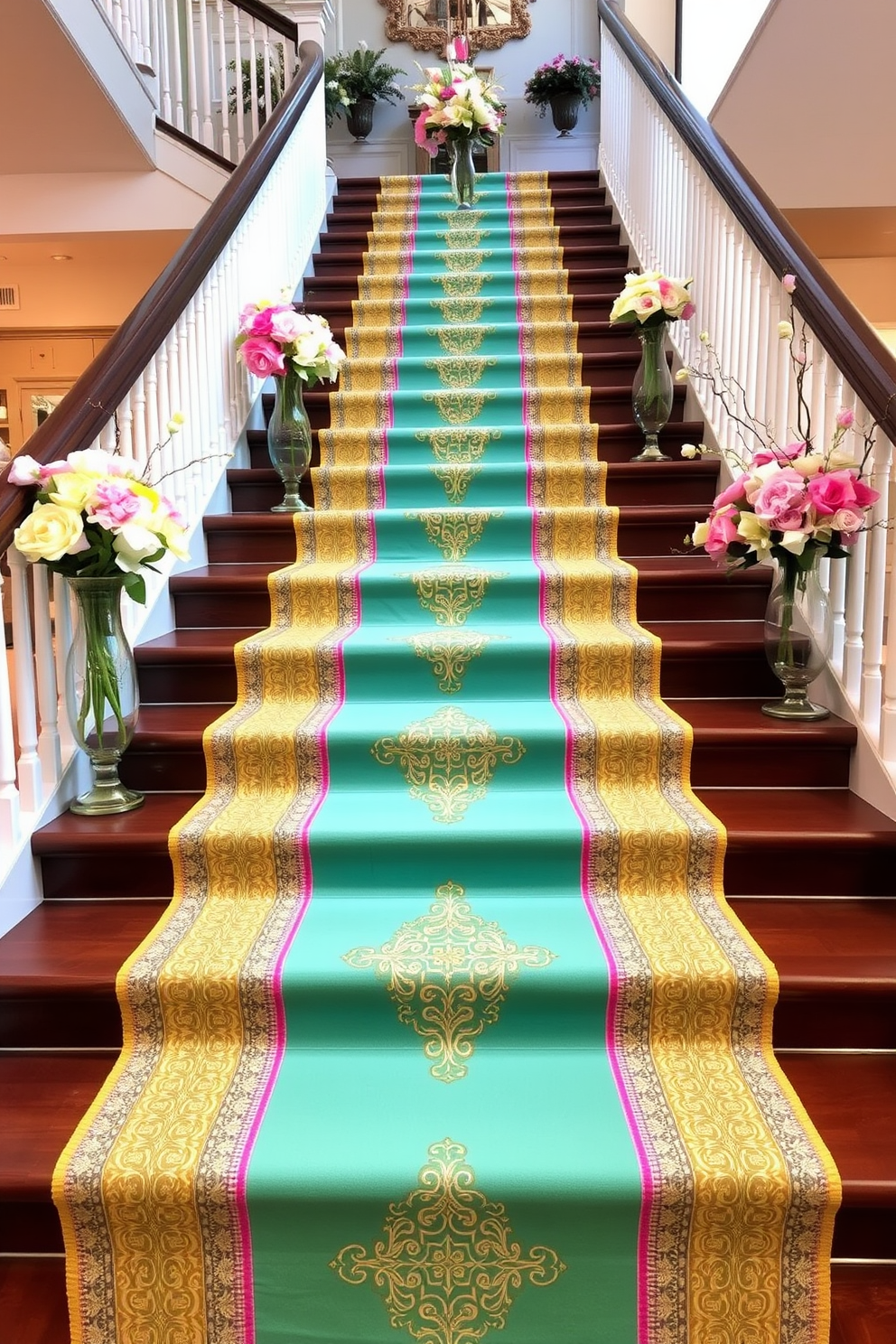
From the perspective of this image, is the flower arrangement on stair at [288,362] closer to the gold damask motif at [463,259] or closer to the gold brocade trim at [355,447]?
the gold brocade trim at [355,447]

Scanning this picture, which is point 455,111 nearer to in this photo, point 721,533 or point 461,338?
point 461,338

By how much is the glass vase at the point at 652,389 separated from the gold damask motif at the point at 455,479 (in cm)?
58

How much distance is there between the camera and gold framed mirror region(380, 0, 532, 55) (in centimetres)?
730

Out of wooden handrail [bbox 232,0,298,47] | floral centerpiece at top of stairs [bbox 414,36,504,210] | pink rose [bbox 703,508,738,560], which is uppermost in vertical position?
wooden handrail [bbox 232,0,298,47]

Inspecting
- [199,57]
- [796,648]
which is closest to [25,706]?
[796,648]

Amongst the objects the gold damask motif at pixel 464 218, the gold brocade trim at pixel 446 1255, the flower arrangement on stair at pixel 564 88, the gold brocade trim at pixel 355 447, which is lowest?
the gold brocade trim at pixel 446 1255

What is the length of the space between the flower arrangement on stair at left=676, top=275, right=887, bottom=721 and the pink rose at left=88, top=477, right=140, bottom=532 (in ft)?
4.15

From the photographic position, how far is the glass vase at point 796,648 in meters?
2.39

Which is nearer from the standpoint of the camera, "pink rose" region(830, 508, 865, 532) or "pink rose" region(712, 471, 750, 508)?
"pink rose" region(830, 508, 865, 532)

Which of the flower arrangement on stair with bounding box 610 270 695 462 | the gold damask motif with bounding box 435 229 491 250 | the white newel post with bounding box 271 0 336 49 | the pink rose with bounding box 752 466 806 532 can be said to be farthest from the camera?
the white newel post with bounding box 271 0 336 49

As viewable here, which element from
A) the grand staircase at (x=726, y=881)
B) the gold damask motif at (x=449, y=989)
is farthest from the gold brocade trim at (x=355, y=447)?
the gold damask motif at (x=449, y=989)

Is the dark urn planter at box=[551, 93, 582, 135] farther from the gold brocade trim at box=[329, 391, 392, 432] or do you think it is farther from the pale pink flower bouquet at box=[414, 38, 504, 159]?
the gold brocade trim at box=[329, 391, 392, 432]

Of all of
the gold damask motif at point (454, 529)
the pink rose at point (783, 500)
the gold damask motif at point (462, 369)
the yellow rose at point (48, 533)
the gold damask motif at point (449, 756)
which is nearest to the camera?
the yellow rose at point (48, 533)

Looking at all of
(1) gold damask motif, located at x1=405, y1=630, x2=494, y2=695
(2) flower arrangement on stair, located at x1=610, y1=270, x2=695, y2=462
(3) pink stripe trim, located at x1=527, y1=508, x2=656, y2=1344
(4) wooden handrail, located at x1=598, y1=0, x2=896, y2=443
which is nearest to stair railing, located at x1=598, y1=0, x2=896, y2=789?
(4) wooden handrail, located at x1=598, y1=0, x2=896, y2=443
